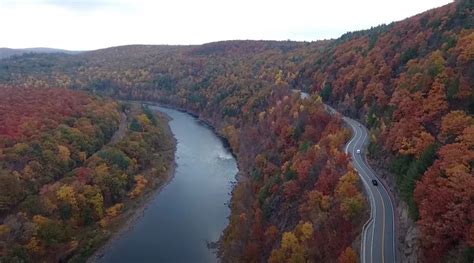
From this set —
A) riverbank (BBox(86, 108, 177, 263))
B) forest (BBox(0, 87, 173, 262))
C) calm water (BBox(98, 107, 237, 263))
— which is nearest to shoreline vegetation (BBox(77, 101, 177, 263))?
riverbank (BBox(86, 108, 177, 263))

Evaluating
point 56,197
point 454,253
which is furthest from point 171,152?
point 454,253

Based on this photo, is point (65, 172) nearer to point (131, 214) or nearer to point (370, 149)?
point (131, 214)

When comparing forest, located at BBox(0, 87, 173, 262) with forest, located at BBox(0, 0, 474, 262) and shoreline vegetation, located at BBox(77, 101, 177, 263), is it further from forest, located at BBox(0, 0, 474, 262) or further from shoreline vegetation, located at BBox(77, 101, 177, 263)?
forest, located at BBox(0, 0, 474, 262)

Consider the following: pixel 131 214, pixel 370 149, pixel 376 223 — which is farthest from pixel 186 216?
pixel 376 223

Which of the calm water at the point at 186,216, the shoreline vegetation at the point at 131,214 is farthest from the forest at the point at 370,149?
the shoreline vegetation at the point at 131,214

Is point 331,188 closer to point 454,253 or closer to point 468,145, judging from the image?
point 468,145

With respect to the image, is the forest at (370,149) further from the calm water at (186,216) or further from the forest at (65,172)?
the calm water at (186,216)
